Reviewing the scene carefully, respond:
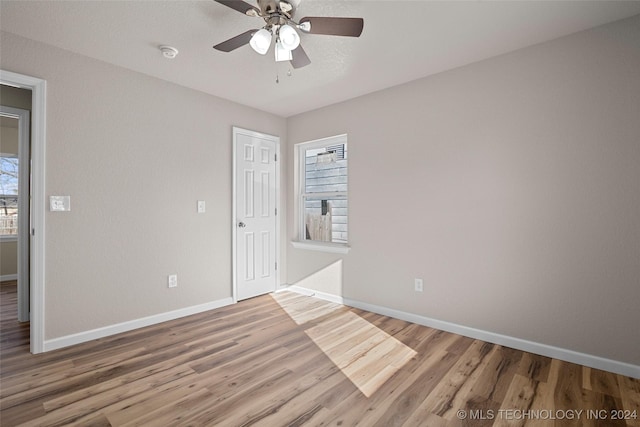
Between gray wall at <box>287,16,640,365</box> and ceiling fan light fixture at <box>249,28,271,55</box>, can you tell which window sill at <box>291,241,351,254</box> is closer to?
gray wall at <box>287,16,640,365</box>

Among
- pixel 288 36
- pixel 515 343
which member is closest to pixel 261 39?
pixel 288 36

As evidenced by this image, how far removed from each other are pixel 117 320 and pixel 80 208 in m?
1.11

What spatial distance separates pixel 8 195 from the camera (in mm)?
5383

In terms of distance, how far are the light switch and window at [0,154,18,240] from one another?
3890 mm

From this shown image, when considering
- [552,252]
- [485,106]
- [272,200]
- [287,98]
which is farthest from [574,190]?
[272,200]

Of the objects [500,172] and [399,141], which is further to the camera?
[399,141]

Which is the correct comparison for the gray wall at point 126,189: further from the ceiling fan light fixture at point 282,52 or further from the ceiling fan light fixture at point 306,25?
the ceiling fan light fixture at point 306,25

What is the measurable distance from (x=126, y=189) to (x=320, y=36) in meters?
2.30

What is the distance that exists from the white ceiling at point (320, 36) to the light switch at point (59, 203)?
1274mm

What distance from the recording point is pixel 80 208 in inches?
110

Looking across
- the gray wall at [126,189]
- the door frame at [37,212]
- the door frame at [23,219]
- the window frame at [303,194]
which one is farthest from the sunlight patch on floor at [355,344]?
the door frame at [23,219]

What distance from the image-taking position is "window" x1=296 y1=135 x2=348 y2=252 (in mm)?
4102

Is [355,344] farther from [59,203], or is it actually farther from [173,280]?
[59,203]

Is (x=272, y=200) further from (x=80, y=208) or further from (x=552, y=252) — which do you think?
(x=552, y=252)
